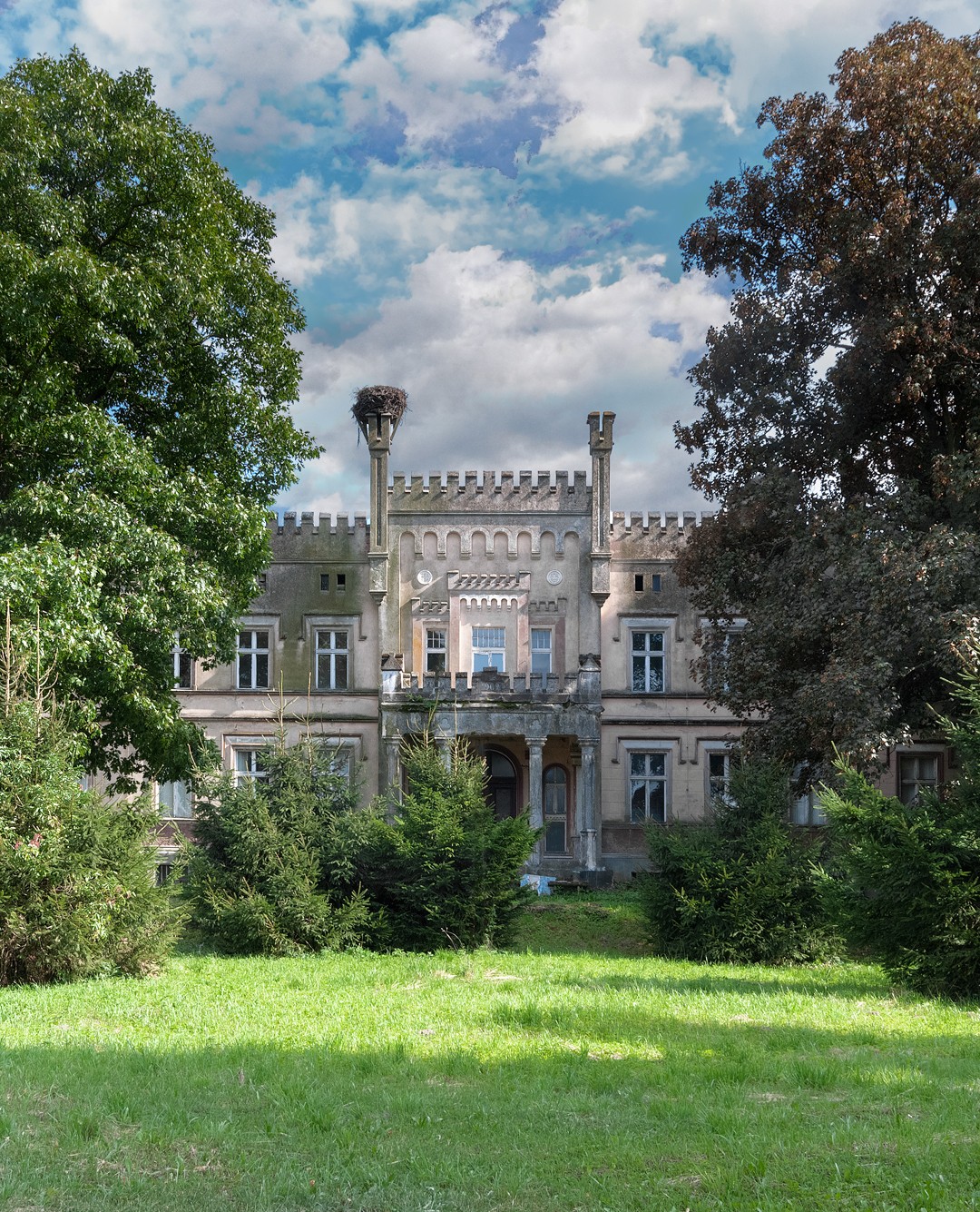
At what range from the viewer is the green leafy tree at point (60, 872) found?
11531mm

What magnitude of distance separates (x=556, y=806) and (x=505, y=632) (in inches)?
196

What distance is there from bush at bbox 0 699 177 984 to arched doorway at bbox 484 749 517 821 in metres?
17.6

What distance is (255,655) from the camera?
2967 centimetres

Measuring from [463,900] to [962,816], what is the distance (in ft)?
22.0

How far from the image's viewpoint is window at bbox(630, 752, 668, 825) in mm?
29047

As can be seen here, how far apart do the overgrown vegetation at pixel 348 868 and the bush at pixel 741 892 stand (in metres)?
2.07

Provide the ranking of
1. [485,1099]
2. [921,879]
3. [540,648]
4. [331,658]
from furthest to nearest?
[331,658]
[540,648]
[921,879]
[485,1099]

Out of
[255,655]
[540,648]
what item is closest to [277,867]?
[540,648]

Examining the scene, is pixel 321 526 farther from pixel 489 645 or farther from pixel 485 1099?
pixel 485 1099

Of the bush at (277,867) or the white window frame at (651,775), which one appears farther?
the white window frame at (651,775)

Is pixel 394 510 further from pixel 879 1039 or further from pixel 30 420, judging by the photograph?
pixel 879 1039

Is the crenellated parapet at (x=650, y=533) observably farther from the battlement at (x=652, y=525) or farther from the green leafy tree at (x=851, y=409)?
the green leafy tree at (x=851, y=409)

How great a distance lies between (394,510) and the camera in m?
29.5

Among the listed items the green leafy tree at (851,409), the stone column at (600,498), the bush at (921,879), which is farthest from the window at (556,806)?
the bush at (921,879)
